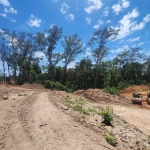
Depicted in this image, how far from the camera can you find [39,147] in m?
4.66

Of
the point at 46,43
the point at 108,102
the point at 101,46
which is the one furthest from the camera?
the point at 46,43

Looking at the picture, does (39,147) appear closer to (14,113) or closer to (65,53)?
(14,113)

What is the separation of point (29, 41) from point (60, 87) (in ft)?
57.0

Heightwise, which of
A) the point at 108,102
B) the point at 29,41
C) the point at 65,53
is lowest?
the point at 108,102

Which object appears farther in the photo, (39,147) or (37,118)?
(37,118)

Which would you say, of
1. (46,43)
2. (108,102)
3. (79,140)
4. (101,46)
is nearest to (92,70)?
(101,46)

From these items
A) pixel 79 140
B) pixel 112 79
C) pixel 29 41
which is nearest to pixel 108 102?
pixel 79 140

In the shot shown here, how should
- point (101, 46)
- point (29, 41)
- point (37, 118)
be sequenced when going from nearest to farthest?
point (37, 118)
point (101, 46)
point (29, 41)

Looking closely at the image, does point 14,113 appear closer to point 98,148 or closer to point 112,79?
point 98,148

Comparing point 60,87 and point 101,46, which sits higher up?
point 101,46

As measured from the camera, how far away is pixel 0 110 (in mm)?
8758

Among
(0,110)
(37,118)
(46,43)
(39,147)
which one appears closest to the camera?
(39,147)

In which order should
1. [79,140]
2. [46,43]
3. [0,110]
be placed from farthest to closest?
[46,43], [0,110], [79,140]

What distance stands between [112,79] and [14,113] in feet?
102
